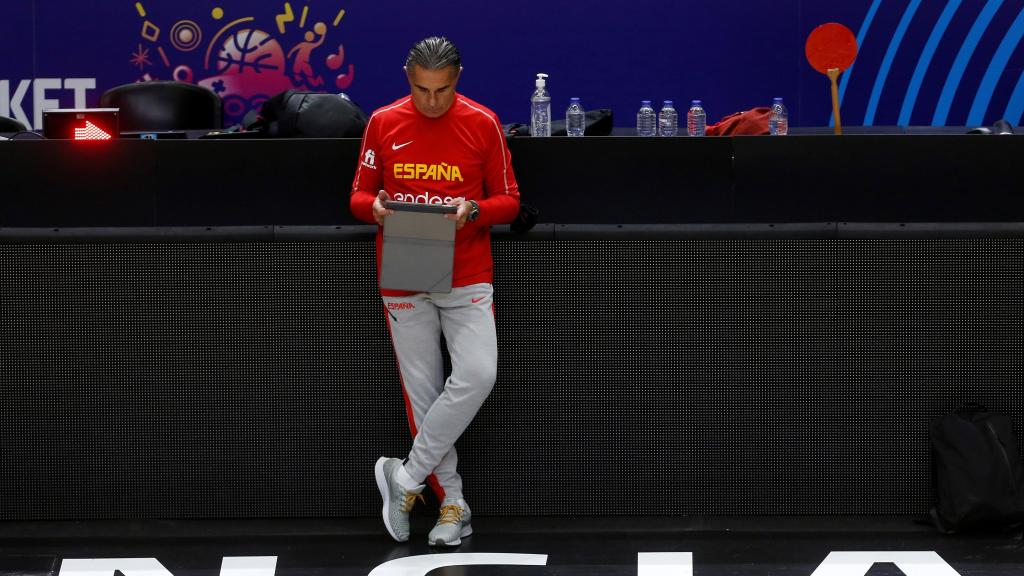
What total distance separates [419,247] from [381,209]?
5.7 inches

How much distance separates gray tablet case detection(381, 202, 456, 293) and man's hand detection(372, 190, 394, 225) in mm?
12

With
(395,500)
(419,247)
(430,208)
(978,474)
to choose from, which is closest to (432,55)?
(430,208)

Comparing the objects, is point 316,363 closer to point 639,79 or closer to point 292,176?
point 292,176

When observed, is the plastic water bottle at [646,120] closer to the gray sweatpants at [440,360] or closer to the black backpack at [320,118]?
the black backpack at [320,118]

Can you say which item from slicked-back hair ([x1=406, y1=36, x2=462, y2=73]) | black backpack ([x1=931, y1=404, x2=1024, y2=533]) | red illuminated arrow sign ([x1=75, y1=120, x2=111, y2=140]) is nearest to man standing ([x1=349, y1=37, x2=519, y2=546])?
slicked-back hair ([x1=406, y1=36, x2=462, y2=73])

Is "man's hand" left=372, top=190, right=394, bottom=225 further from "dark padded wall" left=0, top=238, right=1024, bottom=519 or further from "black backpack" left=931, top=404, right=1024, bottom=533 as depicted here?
"black backpack" left=931, top=404, right=1024, bottom=533

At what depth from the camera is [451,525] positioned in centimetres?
382

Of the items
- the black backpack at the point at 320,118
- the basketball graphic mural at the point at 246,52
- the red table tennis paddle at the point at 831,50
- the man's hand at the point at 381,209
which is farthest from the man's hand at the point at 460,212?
the basketball graphic mural at the point at 246,52

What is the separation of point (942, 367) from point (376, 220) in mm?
1776

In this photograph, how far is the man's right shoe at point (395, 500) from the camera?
3.82 metres

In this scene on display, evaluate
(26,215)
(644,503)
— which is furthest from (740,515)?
(26,215)

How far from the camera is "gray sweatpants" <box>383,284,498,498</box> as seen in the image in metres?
3.68

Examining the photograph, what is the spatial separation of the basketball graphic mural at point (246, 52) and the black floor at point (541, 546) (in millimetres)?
3434

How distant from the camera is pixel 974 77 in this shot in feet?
21.8
